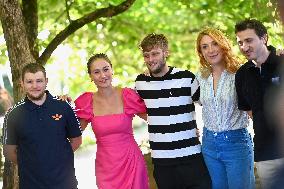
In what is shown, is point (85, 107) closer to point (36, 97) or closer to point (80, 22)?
point (36, 97)

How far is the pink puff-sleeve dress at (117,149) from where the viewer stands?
16.1 ft

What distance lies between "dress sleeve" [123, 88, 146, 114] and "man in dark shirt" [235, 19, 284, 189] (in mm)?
1102

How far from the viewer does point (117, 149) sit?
491 centimetres

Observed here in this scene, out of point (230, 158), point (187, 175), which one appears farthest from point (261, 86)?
point (187, 175)

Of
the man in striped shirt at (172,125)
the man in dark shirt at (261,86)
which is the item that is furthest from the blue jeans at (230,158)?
the man in dark shirt at (261,86)

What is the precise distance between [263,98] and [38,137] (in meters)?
2.02

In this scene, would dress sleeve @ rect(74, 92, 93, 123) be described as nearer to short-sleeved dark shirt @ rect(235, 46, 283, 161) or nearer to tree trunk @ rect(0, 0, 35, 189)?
tree trunk @ rect(0, 0, 35, 189)

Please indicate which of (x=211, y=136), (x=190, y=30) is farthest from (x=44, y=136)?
(x=190, y=30)

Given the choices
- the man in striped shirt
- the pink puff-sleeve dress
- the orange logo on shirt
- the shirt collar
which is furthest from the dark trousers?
the shirt collar

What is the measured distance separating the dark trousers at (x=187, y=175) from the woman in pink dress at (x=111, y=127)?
0.33m

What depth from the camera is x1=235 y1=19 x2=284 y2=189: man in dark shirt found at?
13.5ft

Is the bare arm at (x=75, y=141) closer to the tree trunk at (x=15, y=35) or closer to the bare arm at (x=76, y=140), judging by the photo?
the bare arm at (x=76, y=140)

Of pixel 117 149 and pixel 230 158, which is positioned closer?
pixel 230 158

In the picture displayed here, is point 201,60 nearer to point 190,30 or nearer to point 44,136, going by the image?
point 44,136
